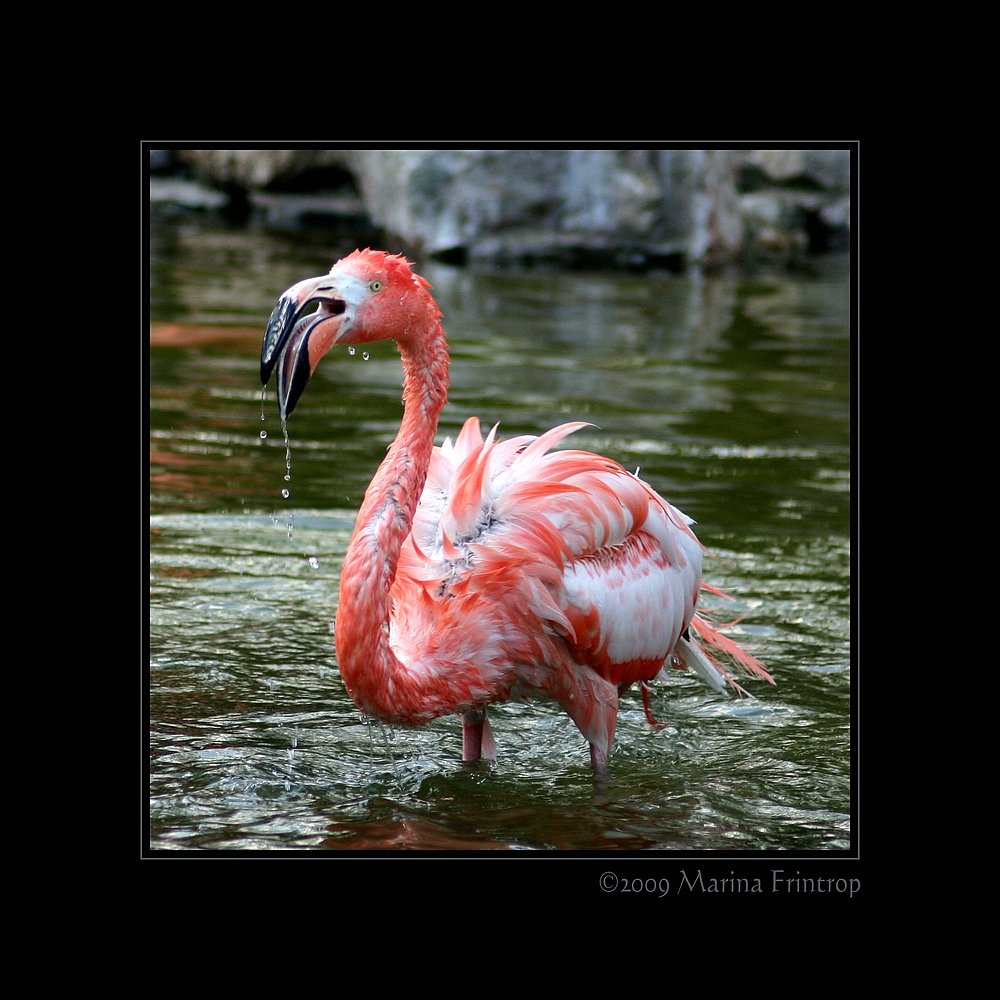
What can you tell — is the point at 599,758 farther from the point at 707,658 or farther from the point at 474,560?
the point at 474,560

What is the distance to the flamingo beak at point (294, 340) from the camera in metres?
4.20

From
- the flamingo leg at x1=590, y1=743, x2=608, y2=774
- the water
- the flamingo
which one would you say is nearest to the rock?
the water

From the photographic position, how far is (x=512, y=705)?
615 cm

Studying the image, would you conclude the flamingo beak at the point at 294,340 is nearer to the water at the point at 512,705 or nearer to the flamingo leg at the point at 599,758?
the water at the point at 512,705

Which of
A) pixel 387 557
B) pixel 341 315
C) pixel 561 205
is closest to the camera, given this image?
pixel 341 315

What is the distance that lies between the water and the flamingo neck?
52 cm

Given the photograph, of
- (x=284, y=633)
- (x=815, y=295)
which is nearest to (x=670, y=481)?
(x=284, y=633)

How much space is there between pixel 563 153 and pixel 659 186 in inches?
53.7

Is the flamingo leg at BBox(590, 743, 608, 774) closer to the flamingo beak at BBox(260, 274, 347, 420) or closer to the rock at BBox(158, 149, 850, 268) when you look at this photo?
the flamingo beak at BBox(260, 274, 347, 420)

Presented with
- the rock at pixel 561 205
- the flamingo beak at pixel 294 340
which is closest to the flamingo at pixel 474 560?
the flamingo beak at pixel 294 340

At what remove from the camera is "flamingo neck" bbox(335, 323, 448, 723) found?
14.5 feet

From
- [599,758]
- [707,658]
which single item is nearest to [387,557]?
[599,758]

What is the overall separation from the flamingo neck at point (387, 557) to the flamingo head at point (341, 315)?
0.16 m

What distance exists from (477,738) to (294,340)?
1.87 m
